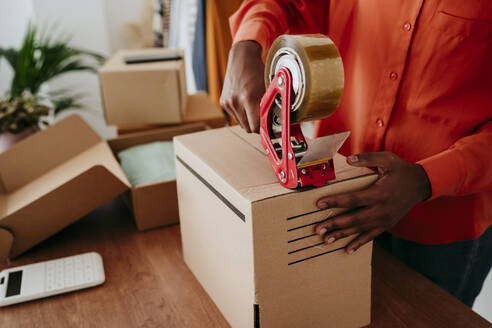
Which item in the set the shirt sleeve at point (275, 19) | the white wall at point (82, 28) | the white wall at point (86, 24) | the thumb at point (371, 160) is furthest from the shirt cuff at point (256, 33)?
the white wall at point (82, 28)

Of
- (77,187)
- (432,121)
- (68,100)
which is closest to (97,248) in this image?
(77,187)

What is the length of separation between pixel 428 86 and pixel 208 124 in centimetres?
95

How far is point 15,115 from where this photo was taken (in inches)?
58.6

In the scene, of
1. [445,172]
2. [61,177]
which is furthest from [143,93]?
[445,172]

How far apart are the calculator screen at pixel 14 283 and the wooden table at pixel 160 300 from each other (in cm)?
3

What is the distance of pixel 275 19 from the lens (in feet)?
3.39

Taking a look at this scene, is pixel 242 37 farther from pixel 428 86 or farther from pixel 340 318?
pixel 340 318

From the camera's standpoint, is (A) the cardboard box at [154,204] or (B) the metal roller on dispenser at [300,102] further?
(A) the cardboard box at [154,204]

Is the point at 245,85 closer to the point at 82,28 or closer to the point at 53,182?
the point at 53,182

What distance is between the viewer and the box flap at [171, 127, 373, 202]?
27.3 inches

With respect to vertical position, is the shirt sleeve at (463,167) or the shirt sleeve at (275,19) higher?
the shirt sleeve at (275,19)

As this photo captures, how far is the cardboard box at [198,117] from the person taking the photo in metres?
1.64

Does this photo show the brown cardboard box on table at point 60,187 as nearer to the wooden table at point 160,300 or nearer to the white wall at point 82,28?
the wooden table at point 160,300

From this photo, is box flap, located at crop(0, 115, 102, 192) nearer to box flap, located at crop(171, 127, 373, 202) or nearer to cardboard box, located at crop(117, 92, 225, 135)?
cardboard box, located at crop(117, 92, 225, 135)
